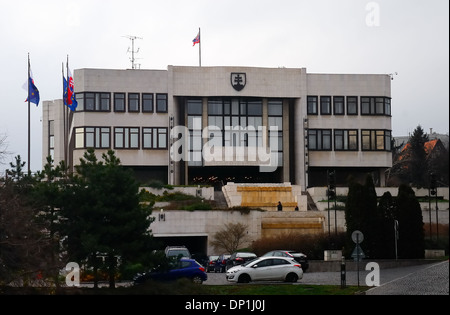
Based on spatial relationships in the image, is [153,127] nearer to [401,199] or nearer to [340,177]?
[340,177]

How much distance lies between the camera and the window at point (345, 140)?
74375 millimetres

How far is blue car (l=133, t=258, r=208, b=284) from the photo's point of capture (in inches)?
1193

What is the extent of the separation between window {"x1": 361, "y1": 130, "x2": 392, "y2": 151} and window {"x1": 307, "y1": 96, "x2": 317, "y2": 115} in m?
5.13

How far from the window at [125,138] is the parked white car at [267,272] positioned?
38.1 m

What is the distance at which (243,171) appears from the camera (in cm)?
7631

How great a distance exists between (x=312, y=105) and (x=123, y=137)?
1813cm

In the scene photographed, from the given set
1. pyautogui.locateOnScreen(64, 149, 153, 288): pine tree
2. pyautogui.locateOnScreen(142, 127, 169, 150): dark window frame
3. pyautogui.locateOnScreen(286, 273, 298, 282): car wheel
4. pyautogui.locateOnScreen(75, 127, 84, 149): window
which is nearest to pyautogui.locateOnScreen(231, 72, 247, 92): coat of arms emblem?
pyautogui.locateOnScreen(142, 127, 169, 150): dark window frame

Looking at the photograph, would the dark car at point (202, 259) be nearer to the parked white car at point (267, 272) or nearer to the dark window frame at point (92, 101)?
the parked white car at point (267, 272)

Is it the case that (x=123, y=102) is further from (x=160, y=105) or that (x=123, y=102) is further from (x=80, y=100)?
(x=80, y=100)

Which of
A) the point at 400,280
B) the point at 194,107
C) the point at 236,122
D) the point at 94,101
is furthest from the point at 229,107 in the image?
the point at 400,280

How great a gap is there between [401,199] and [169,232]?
18243 mm

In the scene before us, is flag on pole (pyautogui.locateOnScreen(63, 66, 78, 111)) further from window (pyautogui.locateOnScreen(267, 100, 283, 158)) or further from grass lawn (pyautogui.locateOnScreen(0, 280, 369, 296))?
grass lawn (pyautogui.locateOnScreen(0, 280, 369, 296))
